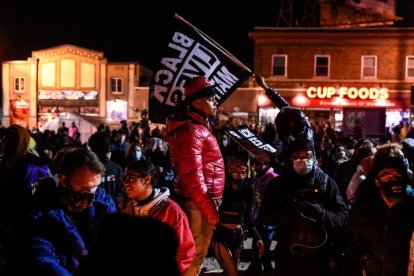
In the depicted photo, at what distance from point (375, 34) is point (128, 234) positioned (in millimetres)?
30037

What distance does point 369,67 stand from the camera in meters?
29.5

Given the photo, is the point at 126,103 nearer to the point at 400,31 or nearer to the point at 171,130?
the point at 400,31

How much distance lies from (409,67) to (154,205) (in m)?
28.7

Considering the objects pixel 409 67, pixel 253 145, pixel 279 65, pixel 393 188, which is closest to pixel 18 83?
pixel 279 65

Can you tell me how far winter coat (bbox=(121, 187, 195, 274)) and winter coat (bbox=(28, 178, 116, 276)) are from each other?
0.52m

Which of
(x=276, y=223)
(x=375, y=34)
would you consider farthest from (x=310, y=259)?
(x=375, y=34)

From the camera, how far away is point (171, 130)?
164 inches

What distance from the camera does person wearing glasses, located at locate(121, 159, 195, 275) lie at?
3213 mm

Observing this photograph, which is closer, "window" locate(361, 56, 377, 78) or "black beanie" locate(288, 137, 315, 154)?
"black beanie" locate(288, 137, 315, 154)

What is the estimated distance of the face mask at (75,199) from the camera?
2.63 metres

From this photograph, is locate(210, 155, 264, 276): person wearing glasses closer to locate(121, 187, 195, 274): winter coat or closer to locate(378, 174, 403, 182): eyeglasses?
locate(121, 187, 195, 274): winter coat

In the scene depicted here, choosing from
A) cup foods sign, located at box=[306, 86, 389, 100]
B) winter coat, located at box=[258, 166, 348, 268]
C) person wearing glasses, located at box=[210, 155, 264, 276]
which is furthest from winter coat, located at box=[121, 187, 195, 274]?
cup foods sign, located at box=[306, 86, 389, 100]

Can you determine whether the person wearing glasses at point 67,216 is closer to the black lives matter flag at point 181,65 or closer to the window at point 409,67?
the black lives matter flag at point 181,65

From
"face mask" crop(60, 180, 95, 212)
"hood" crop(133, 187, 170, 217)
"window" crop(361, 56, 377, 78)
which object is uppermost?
"window" crop(361, 56, 377, 78)
